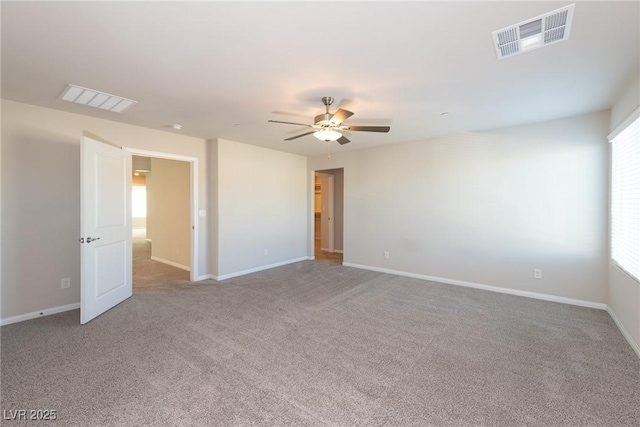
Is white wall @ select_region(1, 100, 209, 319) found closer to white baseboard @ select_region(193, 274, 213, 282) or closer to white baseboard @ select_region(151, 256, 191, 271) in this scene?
white baseboard @ select_region(193, 274, 213, 282)

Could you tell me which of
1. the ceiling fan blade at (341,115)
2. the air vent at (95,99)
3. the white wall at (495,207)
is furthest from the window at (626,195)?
the air vent at (95,99)

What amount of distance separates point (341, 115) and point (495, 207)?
3086 millimetres

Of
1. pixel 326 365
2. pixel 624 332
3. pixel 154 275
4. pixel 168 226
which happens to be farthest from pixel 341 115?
pixel 168 226

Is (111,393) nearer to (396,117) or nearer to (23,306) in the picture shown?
(23,306)

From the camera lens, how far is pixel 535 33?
6.24 ft

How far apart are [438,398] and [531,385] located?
0.76 meters

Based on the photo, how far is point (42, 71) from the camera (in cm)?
242

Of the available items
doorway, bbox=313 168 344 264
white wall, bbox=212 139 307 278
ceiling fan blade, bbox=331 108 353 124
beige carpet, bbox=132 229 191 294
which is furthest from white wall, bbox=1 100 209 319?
doorway, bbox=313 168 344 264

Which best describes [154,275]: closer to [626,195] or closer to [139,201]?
[626,195]

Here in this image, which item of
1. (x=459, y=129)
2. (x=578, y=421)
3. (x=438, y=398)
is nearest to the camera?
(x=578, y=421)

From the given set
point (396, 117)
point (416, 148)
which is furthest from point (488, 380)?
point (416, 148)

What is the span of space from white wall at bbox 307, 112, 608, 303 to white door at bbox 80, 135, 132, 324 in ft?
13.1

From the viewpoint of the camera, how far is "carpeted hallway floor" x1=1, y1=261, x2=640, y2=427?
5.91 ft

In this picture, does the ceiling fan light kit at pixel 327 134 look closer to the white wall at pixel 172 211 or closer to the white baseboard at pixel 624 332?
the white baseboard at pixel 624 332
